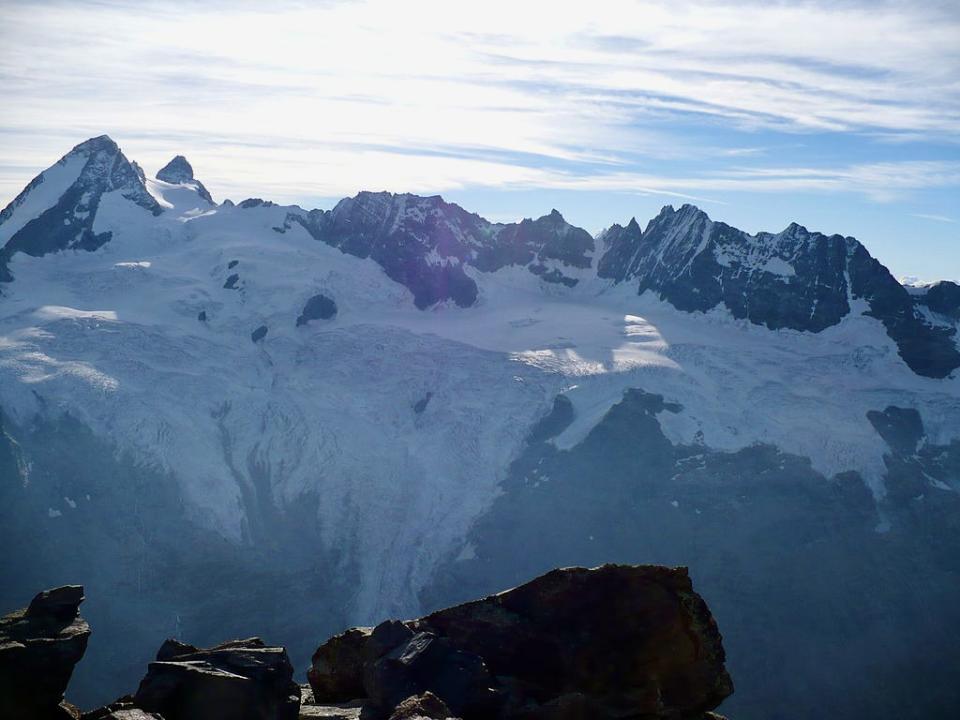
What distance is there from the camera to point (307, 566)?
522 feet

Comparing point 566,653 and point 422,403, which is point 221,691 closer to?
point 566,653

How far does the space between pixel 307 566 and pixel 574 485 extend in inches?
1789

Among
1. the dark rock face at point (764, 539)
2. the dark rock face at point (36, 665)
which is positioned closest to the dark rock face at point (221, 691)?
the dark rock face at point (36, 665)

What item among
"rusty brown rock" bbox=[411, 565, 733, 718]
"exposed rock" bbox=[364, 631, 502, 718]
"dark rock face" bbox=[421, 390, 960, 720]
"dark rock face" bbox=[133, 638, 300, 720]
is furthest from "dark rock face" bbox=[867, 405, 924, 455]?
"dark rock face" bbox=[133, 638, 300, 720]

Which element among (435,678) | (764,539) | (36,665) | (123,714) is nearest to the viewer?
(123,714)

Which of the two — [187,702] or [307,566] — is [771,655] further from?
[187,702]

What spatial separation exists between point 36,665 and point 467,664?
471 inches

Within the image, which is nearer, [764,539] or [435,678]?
[435,678]

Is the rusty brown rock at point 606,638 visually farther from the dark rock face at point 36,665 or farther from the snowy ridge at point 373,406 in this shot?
the snowy ridge at point 373,406

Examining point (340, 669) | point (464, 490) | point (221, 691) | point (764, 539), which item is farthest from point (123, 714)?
point (764, 539)

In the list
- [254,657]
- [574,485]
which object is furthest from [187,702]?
[574,485]

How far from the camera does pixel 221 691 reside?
28266 mm

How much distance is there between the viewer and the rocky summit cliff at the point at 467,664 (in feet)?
92.5

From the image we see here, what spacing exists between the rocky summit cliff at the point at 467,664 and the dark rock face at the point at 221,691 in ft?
0.12
